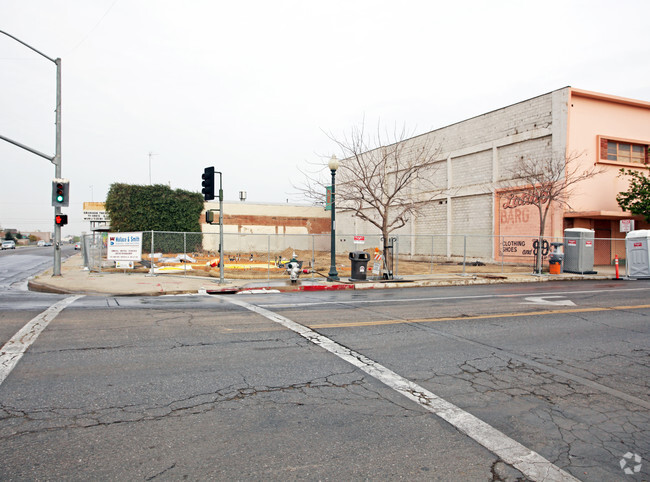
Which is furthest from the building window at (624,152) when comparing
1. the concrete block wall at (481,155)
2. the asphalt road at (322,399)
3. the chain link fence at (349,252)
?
the asphalt road at (322,399)

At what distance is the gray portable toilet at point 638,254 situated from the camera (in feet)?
70.1

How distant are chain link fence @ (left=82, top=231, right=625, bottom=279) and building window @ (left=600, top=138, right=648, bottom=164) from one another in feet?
16.4

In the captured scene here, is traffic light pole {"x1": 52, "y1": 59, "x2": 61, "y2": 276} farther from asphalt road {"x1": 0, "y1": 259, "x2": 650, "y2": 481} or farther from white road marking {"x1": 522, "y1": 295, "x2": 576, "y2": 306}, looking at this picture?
white road marking {"x1": 522, "y1": 295, "x2": 576, "y2": 306}

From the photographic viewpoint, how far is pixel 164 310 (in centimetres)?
1039

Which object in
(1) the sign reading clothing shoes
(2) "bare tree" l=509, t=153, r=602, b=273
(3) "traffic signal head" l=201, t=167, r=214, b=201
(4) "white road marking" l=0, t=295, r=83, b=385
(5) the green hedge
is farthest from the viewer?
(5) the green hedge

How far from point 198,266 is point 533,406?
2225cm

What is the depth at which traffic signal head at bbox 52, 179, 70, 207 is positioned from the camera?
1870cm

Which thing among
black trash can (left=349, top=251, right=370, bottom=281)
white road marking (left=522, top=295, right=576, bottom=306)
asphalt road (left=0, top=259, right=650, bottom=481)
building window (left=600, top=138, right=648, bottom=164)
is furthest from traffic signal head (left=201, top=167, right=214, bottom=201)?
building window (left=600, top=138, right=648, bottom=164)

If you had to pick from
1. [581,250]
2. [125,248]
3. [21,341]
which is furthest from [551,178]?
[21,341]

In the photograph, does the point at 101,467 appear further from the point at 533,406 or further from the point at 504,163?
the point at 504,163

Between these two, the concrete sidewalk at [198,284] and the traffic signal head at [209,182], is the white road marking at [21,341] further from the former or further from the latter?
the traffic signal head at [209,182]

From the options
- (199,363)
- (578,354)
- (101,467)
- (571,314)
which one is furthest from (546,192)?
(101,467)

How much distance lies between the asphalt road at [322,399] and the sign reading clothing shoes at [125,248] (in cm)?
1073

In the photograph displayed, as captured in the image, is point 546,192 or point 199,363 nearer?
Result: point 199,363
